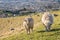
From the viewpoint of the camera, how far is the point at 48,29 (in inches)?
839

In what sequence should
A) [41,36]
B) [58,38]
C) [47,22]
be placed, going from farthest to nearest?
[47,22] < [41,36] < [58,38]

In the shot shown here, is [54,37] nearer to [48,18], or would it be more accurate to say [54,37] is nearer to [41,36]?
[41,36]

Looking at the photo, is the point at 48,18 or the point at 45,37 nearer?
the point at 45,37

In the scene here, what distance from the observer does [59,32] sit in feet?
66.2

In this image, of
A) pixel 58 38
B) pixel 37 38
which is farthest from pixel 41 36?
pixel 58 38

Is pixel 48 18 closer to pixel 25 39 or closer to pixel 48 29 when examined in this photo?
pixel 48 29

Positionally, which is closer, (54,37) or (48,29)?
(54,37)

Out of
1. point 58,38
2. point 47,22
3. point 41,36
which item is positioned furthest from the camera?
point 47,22

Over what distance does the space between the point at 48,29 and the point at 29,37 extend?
2432mm

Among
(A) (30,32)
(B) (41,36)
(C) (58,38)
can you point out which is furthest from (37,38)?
(A) (30,32)

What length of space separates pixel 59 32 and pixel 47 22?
1500mm

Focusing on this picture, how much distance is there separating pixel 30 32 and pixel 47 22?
2126 mm

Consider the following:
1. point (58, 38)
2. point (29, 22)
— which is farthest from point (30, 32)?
point (58, 38)

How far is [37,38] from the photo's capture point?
19125 mm
